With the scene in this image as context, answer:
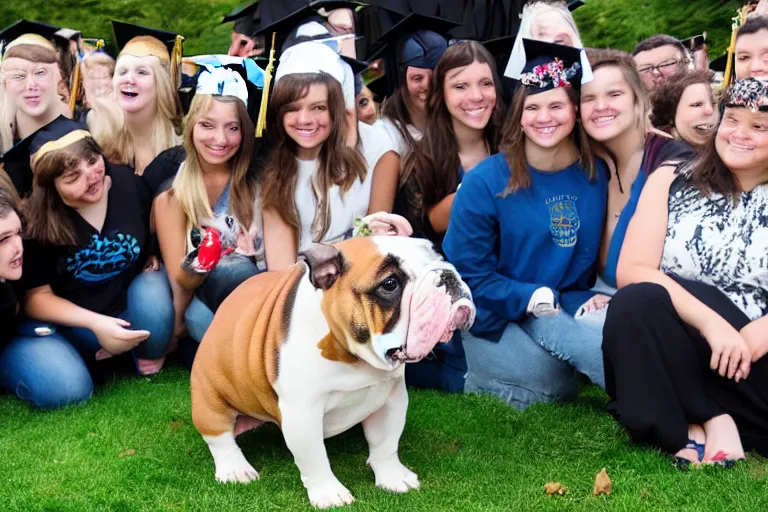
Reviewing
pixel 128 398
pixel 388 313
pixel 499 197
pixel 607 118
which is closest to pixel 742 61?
pixel 607 118

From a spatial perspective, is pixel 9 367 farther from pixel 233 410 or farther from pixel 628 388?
pixel 628 388

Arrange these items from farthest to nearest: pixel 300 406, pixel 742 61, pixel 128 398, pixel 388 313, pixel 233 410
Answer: pixel 742 61 → pixel 128 398 → pixel 233 410 → pixel 300 406 → pixel 388 313

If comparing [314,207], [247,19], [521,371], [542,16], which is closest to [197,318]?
[314,207]

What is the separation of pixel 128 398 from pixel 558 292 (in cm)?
217

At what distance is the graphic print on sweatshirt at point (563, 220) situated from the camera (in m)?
4.09

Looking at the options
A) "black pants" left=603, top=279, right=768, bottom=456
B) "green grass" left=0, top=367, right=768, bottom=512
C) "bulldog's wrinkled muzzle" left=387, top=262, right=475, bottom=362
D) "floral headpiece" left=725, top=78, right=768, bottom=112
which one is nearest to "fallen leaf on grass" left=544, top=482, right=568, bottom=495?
"green grass" left=0, top=367, right=768, bottom=512

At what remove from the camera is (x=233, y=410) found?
3.30m

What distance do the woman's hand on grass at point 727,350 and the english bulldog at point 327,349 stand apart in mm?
1082

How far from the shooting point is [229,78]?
4613mm

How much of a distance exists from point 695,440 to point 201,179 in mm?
2729

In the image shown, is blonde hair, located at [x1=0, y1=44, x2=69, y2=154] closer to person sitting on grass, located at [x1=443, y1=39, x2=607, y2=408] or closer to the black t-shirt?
the black t-shirt

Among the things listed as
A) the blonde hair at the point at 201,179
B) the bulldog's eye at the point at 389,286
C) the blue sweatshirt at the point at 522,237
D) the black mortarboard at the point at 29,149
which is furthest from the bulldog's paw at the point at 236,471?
the black mortarboard at the point at 29,149

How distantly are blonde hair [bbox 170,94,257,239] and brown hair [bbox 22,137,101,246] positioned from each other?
47cm

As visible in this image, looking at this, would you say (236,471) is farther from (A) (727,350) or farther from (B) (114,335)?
(A) (727,350)
